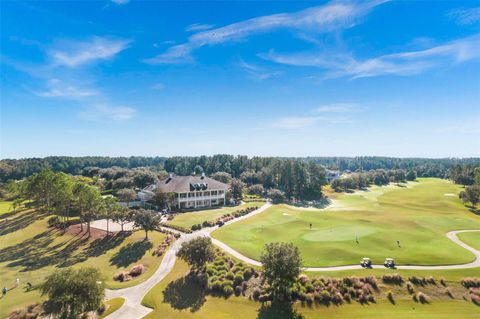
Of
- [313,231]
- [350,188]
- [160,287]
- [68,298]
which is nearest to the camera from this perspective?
[68,298]

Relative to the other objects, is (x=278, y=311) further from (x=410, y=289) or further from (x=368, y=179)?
(x=368, y=179)

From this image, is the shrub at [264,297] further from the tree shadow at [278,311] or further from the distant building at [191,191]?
the distant building at [191,191]

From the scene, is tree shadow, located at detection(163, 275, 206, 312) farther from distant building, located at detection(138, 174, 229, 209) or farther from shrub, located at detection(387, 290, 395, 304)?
distant building, located at detection(138, 174, 229, 209)

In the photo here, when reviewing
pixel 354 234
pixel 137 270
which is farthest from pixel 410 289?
pixel 137 270

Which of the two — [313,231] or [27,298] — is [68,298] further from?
[313,231]

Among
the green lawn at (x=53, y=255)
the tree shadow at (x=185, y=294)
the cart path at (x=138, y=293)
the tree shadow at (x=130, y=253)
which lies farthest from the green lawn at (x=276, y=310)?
the tree shadow at (x=130, y=253)

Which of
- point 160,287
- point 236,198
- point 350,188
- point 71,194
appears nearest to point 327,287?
point 160,287
